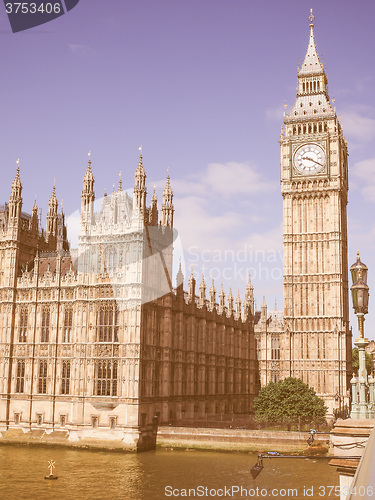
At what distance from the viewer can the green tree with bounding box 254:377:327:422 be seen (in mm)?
71125

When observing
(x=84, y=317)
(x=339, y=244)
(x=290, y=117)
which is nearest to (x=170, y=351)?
(x=84, y=317)

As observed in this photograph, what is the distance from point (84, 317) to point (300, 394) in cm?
2734

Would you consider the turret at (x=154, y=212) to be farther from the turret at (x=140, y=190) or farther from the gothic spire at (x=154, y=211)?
the turret at (x=140, y=190)

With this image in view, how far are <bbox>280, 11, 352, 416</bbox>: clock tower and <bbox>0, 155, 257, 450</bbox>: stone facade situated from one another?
24.6 metres

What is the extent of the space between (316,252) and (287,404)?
30.8 m

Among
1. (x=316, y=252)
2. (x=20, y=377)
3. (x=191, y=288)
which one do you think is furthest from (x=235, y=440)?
(x=316, y=252)

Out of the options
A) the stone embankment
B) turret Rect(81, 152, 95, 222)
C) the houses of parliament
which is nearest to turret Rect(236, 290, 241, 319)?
the houses of parliament

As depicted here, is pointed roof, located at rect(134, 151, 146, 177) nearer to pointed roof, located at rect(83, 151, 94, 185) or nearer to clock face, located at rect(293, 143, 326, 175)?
pointed roof, located at rect(83, 151, 94, 185)

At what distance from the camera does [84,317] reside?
6488cm

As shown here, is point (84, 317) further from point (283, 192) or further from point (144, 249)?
point (283, 192)

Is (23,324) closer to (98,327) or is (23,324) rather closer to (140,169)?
(98,327)

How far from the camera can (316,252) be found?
96.1 m

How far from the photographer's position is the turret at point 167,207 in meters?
71.4
